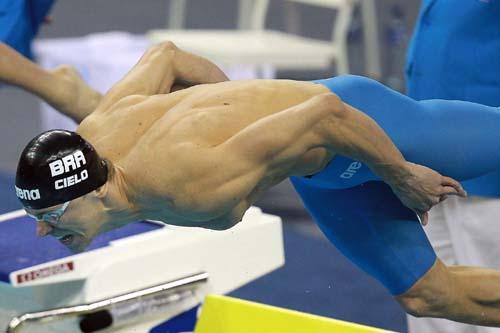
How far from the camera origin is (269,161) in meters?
2.31

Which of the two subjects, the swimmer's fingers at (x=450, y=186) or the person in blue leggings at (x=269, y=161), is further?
the swimmer's fingers at (x=450, y=186)

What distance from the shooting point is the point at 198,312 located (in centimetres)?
316

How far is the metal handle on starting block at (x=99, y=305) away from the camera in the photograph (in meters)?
2.69

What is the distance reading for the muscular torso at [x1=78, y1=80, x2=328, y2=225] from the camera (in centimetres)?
226

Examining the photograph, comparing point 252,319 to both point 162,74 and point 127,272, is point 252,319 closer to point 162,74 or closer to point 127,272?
point 127,272

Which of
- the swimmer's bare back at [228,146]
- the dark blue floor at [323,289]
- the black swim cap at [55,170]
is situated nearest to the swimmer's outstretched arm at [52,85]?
the swimmer's bare back at [228,146]

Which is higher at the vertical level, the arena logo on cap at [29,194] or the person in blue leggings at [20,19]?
the arena logo on cap at [29,194]

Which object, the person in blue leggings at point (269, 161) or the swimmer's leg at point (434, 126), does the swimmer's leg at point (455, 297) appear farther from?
the swimmer's leg at point (434, 126)

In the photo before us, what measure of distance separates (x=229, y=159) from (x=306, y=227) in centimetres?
338

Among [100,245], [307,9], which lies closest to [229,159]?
[100,245]

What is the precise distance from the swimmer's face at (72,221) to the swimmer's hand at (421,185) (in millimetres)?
683

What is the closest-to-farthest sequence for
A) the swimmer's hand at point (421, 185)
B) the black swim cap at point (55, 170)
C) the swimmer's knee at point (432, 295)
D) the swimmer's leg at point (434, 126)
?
the black swim cap at point (55, 170), the swimmer's hand at point (421, 185), the swimmer's leg at point (434, 126), the swimmer's knee at point (432, 295)

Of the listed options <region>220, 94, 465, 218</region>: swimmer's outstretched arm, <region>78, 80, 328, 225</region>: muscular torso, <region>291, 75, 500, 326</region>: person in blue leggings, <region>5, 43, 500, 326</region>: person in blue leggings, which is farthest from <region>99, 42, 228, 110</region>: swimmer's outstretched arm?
<region>220, 94, 465, 218</region>: swimmer's outstretched arm

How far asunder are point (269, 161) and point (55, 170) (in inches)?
17.8
